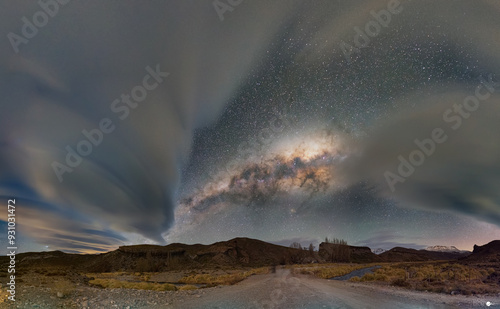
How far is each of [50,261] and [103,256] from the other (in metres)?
58.8

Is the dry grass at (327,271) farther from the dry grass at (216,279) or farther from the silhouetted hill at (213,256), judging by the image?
the silhouetted hill at (213,256)

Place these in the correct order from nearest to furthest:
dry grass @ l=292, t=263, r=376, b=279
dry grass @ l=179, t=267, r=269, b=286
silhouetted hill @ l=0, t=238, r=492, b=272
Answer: dry grass @ l=179, t=267, r=269, b=286 → dry grass @ l=292, t=263, r=376, b=279 → silhouetted hill @ l=0, t=238, r=492, b=272

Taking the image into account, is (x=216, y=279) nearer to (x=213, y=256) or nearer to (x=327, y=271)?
(x=327, y=271)

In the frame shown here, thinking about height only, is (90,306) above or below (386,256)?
above

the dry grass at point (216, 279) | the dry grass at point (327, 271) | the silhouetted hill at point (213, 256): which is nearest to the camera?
the dry grass at point (216, 279)

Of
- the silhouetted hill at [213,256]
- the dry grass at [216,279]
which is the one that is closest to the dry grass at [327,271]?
the dry grass at [216,279]

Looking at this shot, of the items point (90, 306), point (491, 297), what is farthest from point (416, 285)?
point (90, 306)

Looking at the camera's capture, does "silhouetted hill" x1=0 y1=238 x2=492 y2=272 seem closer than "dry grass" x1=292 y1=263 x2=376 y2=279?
No

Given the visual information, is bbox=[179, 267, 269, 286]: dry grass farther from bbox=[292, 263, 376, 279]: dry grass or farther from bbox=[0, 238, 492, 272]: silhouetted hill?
bbox=[0, 238, 492, 272]: silhouetted hill

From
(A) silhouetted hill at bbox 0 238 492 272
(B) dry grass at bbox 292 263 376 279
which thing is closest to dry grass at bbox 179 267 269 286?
(B) dry grass at bbox 292 263 376 279

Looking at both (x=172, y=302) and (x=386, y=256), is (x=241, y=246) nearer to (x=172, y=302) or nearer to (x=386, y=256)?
(x=386, y=256)

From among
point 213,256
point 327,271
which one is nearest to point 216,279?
point 327,271

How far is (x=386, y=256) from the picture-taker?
187625 mm

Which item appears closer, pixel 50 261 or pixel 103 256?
pixel 50 261
